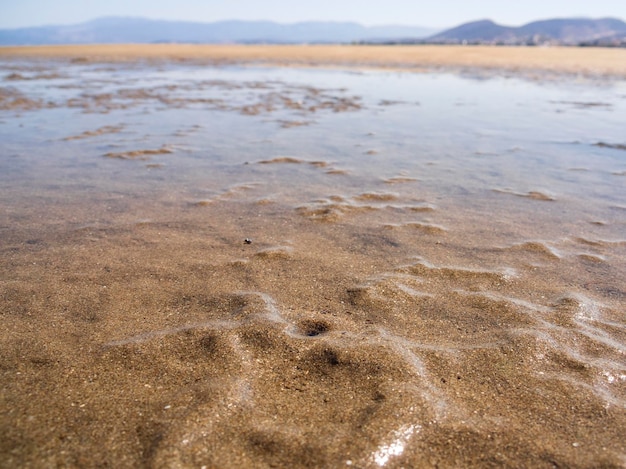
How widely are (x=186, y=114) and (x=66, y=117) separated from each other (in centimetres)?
214

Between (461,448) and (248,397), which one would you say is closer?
(461,448)

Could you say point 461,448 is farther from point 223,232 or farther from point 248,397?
point 223,232

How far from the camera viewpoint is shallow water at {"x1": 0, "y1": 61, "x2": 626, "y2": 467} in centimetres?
173

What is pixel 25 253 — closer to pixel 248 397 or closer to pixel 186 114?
pixel 248 397

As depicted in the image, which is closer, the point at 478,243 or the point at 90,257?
the point at 90,257

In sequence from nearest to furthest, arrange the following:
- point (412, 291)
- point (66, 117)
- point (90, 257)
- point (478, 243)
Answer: point (412, 291) → point (90, 257) → point (478, 243) → point (66, 117)

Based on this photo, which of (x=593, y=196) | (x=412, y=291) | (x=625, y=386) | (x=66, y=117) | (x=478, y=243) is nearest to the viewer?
(x=625, y=386)

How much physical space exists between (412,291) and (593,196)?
2.92 m

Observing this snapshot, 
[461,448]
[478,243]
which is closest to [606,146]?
[478,243]

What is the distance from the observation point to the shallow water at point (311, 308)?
1734 mm

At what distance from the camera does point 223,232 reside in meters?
3.64

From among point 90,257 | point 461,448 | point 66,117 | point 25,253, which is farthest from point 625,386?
point 66,117

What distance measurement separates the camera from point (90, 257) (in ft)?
10.3

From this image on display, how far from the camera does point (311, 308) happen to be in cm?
258
